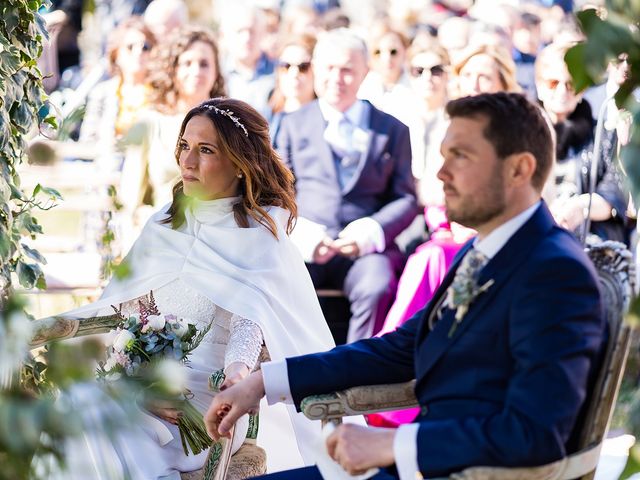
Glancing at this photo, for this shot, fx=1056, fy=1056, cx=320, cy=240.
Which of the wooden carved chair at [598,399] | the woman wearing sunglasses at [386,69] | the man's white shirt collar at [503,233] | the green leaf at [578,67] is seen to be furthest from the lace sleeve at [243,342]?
the woman wearing sunglasses at [386,69]

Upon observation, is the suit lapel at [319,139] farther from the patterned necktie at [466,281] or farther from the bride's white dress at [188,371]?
the patterned necktie at [466,281]

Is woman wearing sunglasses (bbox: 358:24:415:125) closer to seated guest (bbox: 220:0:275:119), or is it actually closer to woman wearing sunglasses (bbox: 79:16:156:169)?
seated guest (bbox: 220:0:275:119)

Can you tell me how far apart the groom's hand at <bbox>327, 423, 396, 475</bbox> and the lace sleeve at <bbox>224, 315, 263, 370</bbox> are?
109 centimetres

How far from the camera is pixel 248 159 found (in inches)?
158

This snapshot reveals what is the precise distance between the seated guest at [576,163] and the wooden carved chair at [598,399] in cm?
343

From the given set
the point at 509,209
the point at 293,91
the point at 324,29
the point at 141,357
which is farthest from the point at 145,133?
the point at 324,29

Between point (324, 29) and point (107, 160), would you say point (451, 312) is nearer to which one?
point (107, 160)

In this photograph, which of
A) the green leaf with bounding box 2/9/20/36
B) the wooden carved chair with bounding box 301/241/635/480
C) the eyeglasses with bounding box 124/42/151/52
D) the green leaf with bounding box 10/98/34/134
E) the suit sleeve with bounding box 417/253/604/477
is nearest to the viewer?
the suit sleeve with bounding box 417/253/604/477

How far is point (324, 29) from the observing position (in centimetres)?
917

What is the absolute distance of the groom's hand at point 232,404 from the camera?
2.95 meters

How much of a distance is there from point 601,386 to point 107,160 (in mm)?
4838

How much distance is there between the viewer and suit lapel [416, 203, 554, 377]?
8.51 feet

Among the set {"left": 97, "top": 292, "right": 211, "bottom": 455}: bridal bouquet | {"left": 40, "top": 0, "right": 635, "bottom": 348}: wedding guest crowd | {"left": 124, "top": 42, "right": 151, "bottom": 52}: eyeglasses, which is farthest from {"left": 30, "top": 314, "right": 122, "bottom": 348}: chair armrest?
{"left": 124, "top": 42, "right": 151, "bottom": 52}: eyeglasses

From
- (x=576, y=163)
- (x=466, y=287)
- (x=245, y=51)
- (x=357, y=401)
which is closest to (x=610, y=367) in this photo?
(x=466, y=287)
